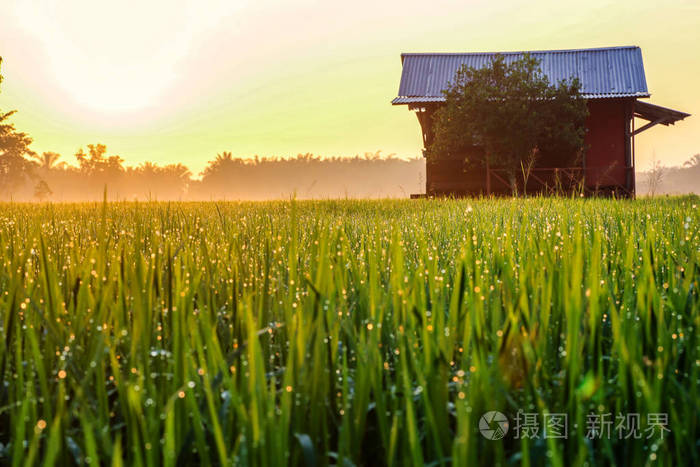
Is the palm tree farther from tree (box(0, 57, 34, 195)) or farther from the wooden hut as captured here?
the wooden hut

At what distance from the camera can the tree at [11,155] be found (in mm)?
46344

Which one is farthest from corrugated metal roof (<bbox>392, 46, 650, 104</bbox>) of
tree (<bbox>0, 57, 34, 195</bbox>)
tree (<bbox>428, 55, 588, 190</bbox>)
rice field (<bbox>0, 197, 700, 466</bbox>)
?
tree (<bbox>0, 57, 34, 195</bbox>)

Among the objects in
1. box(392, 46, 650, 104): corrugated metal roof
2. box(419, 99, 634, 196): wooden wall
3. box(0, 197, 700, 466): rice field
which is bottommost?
box(0, 197, 700, 466): rice field

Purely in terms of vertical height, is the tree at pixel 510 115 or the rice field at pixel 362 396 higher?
the tree at pixel 510 115

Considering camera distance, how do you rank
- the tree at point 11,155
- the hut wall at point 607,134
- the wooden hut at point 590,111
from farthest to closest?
the tree at point 11,155 → the hut wall at point 607,134 → the wooden hut at point 590,111

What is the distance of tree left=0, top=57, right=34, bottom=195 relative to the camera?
46.3 metres

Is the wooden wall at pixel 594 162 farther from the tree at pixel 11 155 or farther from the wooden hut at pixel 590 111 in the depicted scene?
the tree at pixel 11 155

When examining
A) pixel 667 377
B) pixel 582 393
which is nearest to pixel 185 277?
pixel 582 393

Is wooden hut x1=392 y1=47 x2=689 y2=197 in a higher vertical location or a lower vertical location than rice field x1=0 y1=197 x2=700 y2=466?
higher

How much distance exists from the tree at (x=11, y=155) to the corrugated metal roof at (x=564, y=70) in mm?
40235

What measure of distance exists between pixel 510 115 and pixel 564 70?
5431mm

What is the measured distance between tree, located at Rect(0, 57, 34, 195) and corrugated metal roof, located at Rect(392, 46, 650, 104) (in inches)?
1584

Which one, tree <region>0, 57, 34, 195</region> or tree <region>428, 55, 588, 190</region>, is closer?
tree <region>428, 55, 588, 190</region>

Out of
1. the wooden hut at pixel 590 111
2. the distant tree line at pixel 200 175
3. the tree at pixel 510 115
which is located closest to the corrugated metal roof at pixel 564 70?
the wooden hut at pixel 590 111
